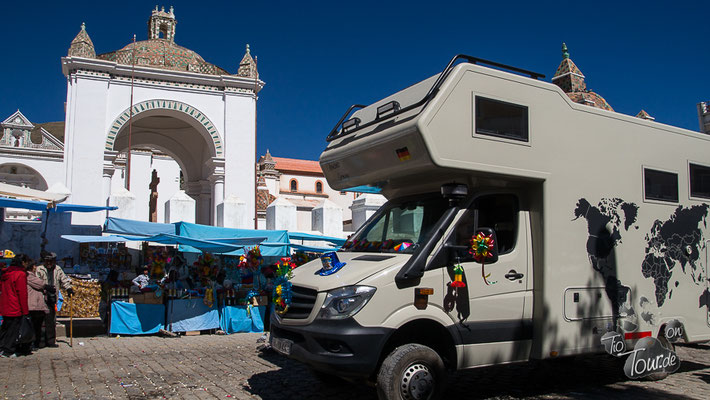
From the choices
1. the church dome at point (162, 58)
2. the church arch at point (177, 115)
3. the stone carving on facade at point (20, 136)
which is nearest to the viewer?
→ the church arch at point (177, 115)

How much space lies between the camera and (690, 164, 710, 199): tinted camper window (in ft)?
24.3

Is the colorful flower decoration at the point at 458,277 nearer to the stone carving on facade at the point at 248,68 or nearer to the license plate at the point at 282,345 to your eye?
the license plate at the point at 282,345

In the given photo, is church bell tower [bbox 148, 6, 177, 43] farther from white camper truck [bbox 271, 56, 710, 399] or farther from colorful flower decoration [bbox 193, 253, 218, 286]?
white camper truck [bbox 271, 56, 710, 399]

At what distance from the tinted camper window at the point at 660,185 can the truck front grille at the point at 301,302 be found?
14.8ft

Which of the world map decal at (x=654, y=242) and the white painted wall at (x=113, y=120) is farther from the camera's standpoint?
the white painted wall at (x=113, y=120)

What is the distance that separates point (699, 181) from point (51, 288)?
1051cm

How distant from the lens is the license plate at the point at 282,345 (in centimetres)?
548

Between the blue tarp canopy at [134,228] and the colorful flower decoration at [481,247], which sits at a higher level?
the blue tarp canopy at [134,228]

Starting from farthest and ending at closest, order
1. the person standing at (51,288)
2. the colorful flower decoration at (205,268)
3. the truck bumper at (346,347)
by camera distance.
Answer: the colorful flower decoration at (205,268) → the person standing at (51,288) → the truck bumper at (346,347)

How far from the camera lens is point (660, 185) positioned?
277 inches

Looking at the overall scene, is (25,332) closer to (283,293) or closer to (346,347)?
(283,293)

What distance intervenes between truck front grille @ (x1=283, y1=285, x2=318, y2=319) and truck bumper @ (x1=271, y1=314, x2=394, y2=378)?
223 mm

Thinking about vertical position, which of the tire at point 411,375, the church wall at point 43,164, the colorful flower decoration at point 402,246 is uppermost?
the church wall at point 43,164

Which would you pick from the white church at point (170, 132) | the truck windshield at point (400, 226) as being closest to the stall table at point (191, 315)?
the white church at point (170, 132)
